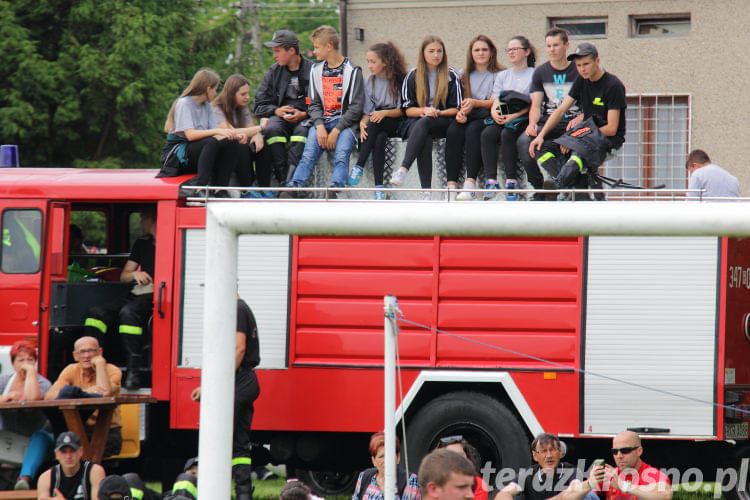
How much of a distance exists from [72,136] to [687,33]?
11.6 m

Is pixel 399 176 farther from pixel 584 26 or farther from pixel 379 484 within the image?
pixel 584 26

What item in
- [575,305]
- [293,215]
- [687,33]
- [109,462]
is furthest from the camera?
[687,33]

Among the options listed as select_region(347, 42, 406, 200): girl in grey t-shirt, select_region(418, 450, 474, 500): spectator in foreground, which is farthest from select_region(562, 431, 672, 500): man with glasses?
select_region(347, 42, 406, 200): girl in grey t-shirt

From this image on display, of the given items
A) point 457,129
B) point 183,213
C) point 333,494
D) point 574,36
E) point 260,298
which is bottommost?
point 333,494

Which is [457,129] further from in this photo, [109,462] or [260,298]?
[109,462]

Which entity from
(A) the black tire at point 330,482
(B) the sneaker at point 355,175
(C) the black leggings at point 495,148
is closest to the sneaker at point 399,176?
(B) the sneaker at point 355,175

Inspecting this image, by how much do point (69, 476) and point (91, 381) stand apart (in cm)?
96

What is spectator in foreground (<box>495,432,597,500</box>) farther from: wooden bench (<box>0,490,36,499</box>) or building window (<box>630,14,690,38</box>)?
building window (<box>630,14,690,38</box>)

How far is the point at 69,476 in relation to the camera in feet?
25.7

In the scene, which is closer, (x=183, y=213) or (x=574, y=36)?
(x=183, y=213)

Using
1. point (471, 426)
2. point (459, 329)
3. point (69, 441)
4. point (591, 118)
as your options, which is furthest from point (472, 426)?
point (69, 441)

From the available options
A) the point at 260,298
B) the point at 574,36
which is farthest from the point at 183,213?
the point at 574,36

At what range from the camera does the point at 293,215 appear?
4895mm

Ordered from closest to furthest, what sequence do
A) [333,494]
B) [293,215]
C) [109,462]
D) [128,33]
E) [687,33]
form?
[293,215] → [109,462] → [333,494] → [687,33] → [128,33]
